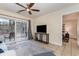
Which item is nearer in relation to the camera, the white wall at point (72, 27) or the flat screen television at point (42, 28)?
the flat screen television at point (42, 28)

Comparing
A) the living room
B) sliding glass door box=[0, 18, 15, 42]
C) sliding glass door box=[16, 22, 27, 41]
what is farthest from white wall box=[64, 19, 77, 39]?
sliding glass door box=[0, 18, 15, 42]

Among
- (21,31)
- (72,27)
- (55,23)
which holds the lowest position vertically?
(21,31)

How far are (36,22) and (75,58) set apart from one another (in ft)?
22.2

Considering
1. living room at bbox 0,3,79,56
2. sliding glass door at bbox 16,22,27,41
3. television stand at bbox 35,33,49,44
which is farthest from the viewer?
sliding glass door at bbox 16,22,27,41

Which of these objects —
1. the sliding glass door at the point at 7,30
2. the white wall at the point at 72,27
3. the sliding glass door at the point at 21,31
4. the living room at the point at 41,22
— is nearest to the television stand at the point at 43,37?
the living room at the point at 41,22

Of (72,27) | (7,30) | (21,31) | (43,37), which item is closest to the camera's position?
(7,30)

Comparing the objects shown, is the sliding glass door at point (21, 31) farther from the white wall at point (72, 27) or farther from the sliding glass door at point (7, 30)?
the white wall at point (72, 27)

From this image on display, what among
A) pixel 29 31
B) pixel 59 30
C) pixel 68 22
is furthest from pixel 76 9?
pixel 68 22

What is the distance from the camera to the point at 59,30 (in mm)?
4863

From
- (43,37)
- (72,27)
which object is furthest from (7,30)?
(72,27)

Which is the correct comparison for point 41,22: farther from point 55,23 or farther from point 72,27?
point 72,27

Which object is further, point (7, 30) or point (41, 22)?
point (41, 22)

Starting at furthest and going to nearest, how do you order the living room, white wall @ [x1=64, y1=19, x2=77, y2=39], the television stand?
white wall @ [x1=64, y1=19, x2=77, y2=39], the television stand, the living room

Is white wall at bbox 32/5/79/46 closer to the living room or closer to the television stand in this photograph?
the living room
